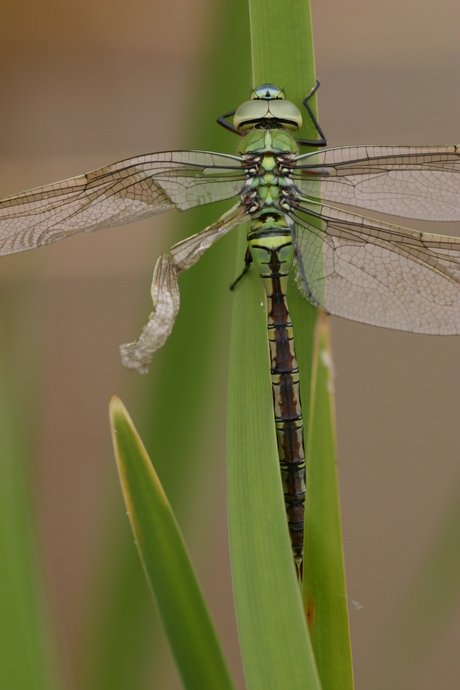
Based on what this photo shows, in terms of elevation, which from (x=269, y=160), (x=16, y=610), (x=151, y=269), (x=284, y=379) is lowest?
(x=16, y=610)

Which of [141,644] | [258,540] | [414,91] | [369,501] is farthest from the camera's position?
[414,91]

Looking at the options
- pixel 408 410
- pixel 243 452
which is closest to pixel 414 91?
pixel 408 410

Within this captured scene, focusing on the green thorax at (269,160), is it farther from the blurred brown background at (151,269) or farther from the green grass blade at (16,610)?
the blurred brown background at (151,269)

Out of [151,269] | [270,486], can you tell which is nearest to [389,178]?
[270,486]

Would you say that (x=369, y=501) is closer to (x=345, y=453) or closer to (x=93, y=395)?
(x=345, y=453)

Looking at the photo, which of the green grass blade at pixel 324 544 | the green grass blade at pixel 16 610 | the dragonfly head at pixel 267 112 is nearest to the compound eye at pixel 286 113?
the dragonfly head at pixel 267 112

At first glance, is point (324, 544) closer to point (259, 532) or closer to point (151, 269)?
point (259, 532)
